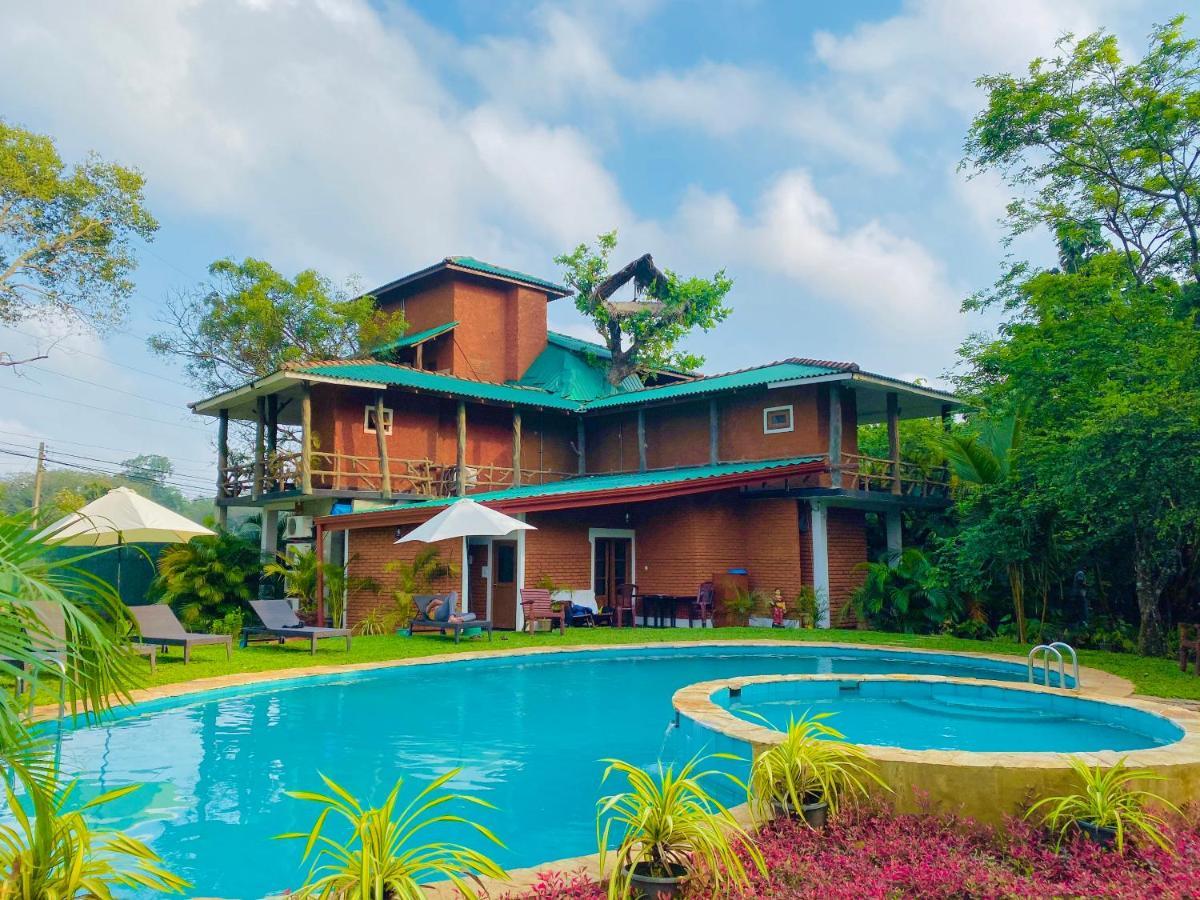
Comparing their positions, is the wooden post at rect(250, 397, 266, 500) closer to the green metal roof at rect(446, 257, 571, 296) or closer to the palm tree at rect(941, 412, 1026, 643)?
the green metal roof at rect(446, 257, 571, 296)

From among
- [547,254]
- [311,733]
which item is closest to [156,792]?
[311,733]

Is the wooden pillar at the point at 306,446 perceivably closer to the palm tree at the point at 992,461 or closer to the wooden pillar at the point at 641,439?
the wooden pillar at the point at 641,439

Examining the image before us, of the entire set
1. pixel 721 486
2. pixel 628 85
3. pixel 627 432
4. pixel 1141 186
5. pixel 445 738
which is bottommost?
pixel 445 738

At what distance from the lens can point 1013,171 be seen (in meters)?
20.5

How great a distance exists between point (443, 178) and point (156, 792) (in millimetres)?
16015

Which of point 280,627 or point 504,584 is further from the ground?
point 504,584

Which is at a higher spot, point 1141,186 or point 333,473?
point 1141,186

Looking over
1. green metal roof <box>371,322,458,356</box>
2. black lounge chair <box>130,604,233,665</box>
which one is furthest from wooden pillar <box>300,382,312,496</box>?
black lounge chair <box>130,604,233,665</box>

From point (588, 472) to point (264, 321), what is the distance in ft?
39.0

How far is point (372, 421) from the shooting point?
880 inches

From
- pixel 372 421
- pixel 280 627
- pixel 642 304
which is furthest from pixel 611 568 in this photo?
pixel 642 304

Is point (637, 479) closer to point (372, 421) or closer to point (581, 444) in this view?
point (581, 444)

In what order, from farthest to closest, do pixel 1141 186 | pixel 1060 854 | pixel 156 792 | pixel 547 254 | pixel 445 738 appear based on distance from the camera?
pixel 547 254 → pixel 1141 186 → pixel 445 738 → pixel 156 792 → pixel 1060 854

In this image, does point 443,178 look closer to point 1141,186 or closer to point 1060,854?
point 1141,186
